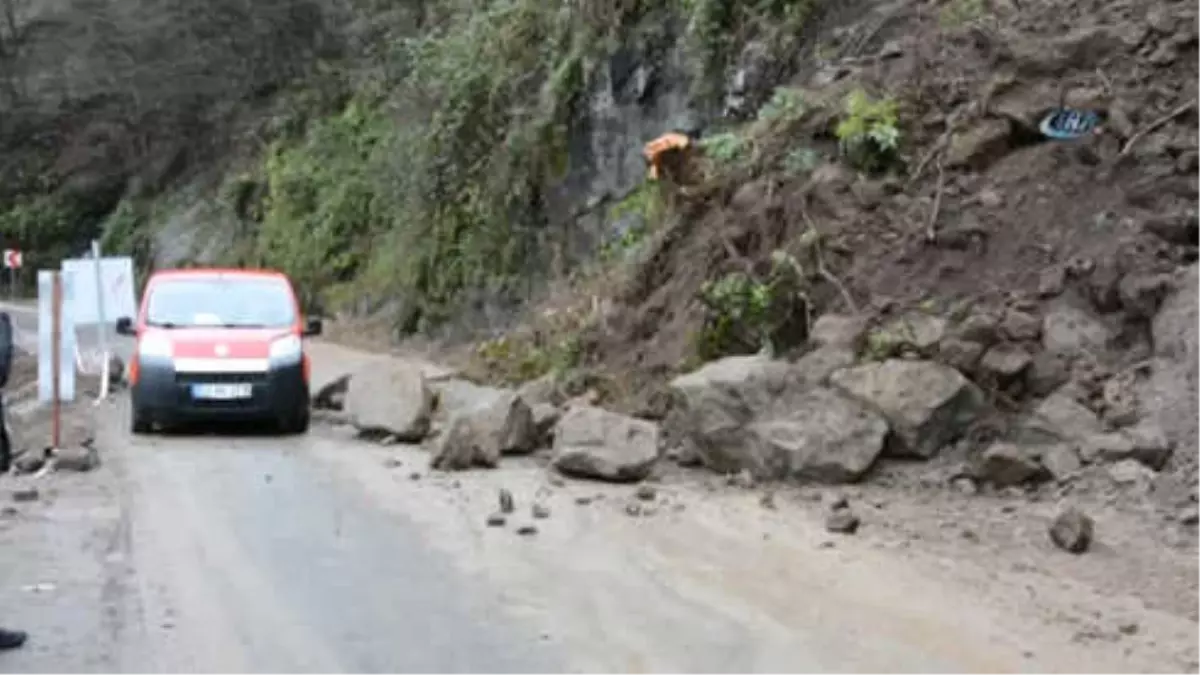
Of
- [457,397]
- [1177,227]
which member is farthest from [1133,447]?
[457,397]

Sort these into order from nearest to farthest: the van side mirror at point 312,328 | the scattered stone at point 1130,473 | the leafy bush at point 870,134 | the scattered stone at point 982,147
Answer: the scattered stone at point 1130,473, the scattered stone at point 982,147, the leafy bush at point 870,134, the van side mirror at point 312,328

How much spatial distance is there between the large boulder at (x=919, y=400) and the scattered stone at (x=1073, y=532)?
7.24 feet

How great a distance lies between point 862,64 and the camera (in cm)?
1617

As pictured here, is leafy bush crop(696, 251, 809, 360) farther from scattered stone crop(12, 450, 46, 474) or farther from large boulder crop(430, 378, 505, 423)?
scattered stone crop(12, 450, 46, 474)

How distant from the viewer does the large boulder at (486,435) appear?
1284cm

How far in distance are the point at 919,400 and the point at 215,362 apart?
7.47m

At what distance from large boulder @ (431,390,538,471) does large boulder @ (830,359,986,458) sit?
9.64 ft

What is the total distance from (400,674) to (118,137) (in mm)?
50612

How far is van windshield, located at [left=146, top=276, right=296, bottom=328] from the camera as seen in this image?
54.2 ft

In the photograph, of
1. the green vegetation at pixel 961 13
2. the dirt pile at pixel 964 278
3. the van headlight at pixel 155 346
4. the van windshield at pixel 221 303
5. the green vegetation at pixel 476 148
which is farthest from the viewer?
the green vegetation at pixel 476 148

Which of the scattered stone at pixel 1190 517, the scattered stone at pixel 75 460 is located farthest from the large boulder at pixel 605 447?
the scattered stone at pixel 75 460

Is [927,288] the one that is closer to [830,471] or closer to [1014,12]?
[830,471]

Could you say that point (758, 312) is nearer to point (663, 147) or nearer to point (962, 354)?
point (962, 354)

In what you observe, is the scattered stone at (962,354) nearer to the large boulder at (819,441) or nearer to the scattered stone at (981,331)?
the scattered stone at (981,331)
